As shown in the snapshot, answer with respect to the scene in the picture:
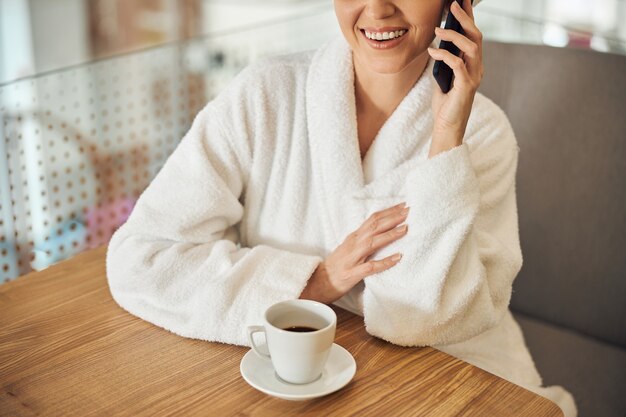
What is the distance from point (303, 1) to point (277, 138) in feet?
8.60

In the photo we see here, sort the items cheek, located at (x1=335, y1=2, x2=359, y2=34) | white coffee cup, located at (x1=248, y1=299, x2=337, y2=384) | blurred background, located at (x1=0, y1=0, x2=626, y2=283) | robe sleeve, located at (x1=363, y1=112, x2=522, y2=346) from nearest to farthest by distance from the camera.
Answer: white coffee cup, located at (x1=248, y1=299, x2=337, y2=384), robe sleeve, located at (x1=363, y1=112, x2=522, y2=346), cheek, located at (x1=335, y1=2, x2=359, y2=34), blurred background, located at (x1=0, y1=0, x2=626, y2=283)

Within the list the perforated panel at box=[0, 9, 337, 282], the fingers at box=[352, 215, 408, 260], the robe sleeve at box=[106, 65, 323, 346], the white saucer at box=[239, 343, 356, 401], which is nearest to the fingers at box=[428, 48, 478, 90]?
the fingers at box=[352, 215, 408, 260]

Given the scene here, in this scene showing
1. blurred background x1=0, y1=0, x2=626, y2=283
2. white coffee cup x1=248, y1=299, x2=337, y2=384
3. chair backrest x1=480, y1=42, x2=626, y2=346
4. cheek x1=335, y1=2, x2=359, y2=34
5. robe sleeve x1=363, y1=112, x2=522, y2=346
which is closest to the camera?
white coffee cup x1=248, y1=299, x2=337, y2=384

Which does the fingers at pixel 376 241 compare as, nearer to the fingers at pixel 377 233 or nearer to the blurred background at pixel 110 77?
the fingers at pixel 377 233

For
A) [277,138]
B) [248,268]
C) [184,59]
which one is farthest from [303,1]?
[248,268]

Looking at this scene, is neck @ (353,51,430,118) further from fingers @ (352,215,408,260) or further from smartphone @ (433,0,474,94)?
fingers @ (352,215,408,260)

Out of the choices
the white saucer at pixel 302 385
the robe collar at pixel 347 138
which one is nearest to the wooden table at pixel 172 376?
the white saucer at pixel 302 385

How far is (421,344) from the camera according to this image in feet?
3.39

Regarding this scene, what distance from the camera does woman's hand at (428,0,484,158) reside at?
1091mm

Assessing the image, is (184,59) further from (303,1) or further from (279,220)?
(303,1)

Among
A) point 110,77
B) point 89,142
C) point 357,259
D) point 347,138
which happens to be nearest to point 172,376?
point 357,259

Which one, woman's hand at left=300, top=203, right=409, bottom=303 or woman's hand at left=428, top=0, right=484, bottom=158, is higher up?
woman's hand at left=428, top=0, right=484, bottom=158

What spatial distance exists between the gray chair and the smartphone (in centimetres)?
49

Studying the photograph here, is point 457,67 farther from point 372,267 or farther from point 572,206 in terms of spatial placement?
point 572,206
